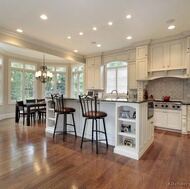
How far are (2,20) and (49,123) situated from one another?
3.10 metres

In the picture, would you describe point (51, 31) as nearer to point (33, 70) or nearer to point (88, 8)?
point (88, 8)

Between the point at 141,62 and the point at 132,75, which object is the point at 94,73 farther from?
the point at 141,62

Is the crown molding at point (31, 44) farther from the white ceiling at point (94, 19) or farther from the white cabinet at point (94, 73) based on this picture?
the white cabinet at point (94, 73)

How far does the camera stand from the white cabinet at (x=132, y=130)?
8.27ft

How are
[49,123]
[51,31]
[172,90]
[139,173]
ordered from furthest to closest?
[172,90], [49,123], [51,31], [139,173]

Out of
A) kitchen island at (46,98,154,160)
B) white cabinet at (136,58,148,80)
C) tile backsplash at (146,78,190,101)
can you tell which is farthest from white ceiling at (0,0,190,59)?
kitchen island at (46,98,154,160)

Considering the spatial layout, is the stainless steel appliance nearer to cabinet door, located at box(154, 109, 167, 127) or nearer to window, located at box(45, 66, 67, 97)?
cabinet door, located at box(154, 109, 167, 127)

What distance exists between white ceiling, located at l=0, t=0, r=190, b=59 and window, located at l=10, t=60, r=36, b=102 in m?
3.06

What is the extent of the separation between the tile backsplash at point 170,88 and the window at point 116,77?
1.09m

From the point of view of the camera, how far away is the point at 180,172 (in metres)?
2.07

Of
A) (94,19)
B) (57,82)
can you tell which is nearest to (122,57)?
(94,19)

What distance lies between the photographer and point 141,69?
484 cm

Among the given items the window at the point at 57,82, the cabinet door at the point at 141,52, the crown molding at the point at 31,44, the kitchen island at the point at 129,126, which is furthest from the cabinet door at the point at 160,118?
the window at the point at 57,82

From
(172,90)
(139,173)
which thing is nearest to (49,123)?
(139,173)
